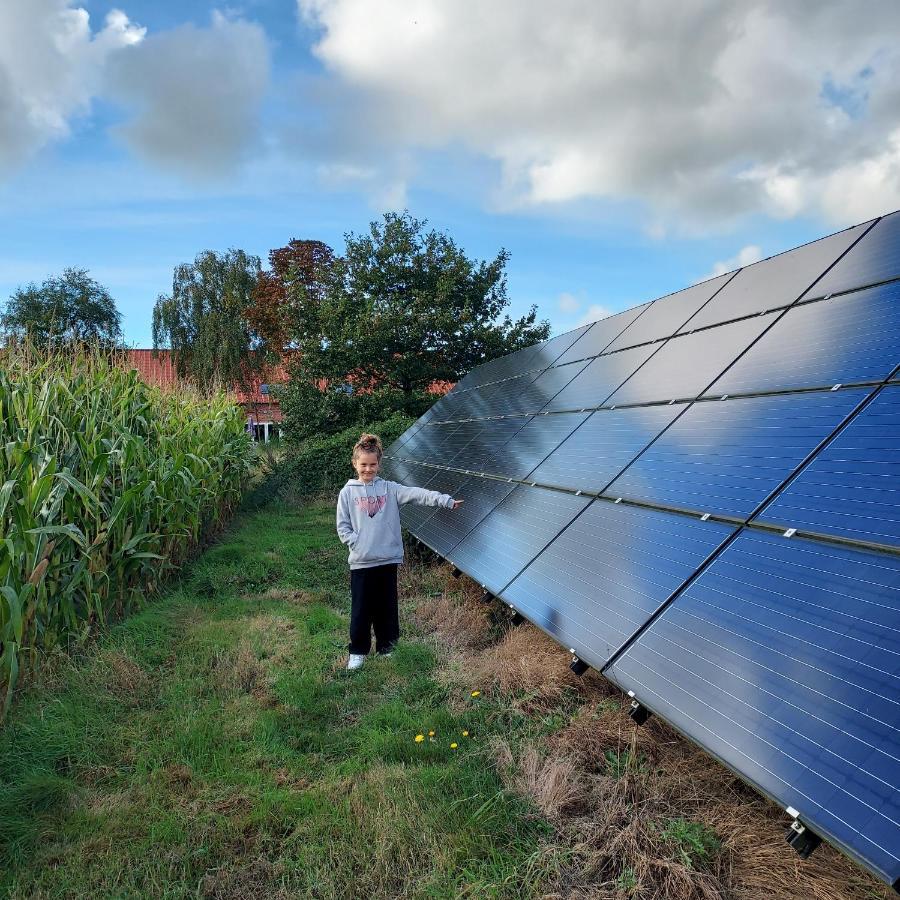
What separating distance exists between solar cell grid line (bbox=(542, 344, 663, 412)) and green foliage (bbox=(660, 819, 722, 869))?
3.92 metres

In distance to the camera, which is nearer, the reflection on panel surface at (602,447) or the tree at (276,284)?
the reflection on panel surface at (602,447)

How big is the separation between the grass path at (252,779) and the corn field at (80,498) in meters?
0.47

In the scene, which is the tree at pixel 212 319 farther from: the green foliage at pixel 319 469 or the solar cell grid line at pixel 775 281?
the solar cell grid line at pixel 775 281

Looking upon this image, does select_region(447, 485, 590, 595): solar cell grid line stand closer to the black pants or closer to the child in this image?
the child

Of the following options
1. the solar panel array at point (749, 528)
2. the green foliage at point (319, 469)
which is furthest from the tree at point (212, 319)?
the solar panel array at point (749, 528)

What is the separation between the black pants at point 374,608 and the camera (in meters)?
4.87

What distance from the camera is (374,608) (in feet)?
16.6

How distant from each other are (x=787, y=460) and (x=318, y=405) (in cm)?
1578

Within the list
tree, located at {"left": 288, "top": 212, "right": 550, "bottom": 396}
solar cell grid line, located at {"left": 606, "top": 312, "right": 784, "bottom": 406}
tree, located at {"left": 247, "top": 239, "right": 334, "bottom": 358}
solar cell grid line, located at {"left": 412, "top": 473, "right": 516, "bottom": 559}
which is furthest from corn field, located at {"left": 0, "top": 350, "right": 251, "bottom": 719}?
tree, located at {"left": 247, "top": 239, "right": 334, "bottom": 358}

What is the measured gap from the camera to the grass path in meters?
2.62

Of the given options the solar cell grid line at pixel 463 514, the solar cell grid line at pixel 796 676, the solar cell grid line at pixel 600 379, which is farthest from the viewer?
the solar cell grid line at pixel 600 379

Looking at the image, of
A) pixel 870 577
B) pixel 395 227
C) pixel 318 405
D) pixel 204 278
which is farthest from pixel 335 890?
pixel 204 278

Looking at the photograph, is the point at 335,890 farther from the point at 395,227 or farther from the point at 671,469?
the point at 395,227

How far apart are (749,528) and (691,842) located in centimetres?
136
